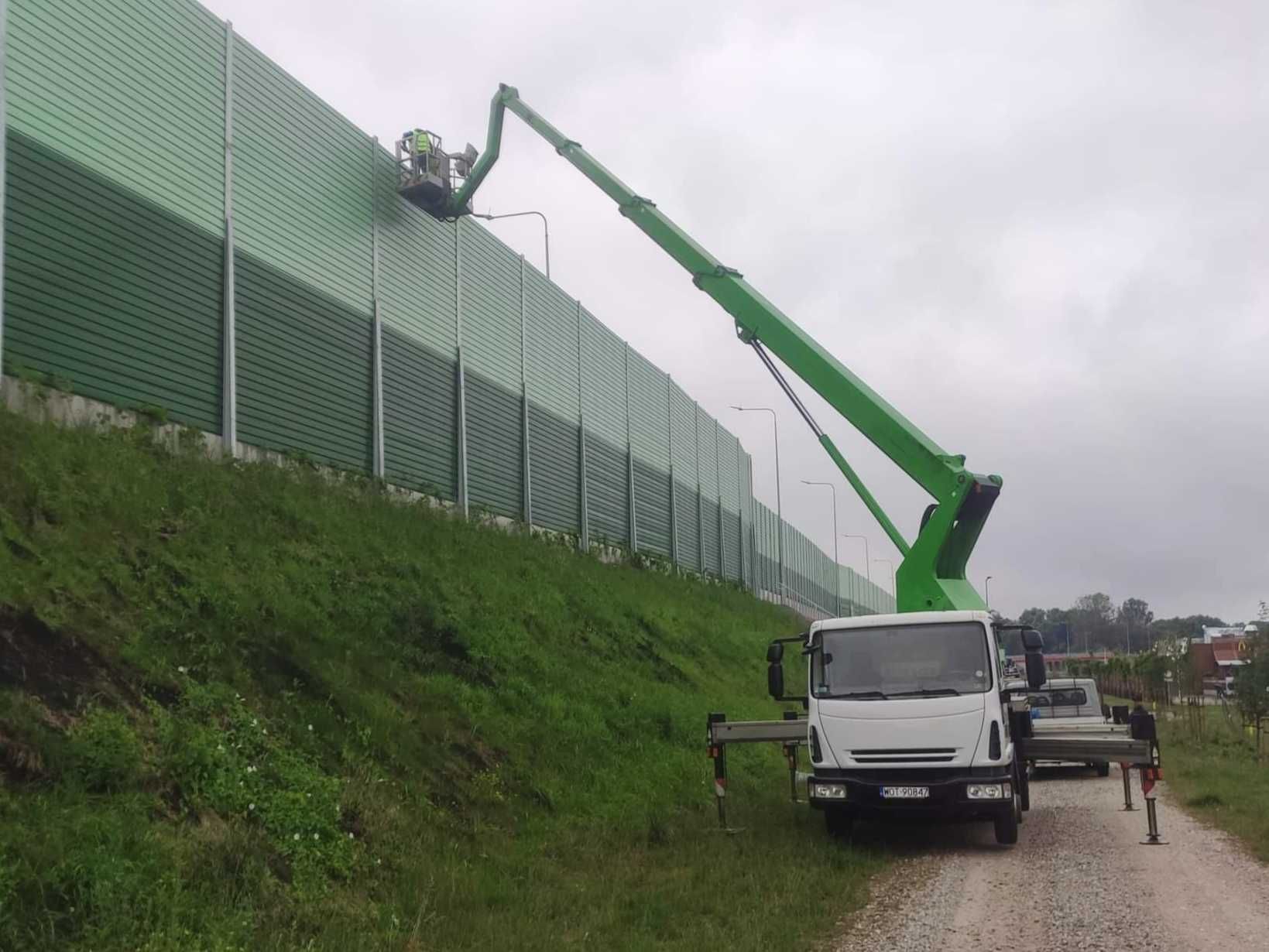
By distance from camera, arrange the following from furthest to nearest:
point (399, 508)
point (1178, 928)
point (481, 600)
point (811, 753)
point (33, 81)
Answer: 1. point (399, 508)
2. point (481, 600)
3. point (33, 81)
4. point (811, 753)
5. point (1178, 928)

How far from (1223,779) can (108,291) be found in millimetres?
17885

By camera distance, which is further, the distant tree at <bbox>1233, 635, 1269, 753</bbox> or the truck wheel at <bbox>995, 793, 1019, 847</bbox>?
the distant tree at <bbox>1233, 635, 1269, 753</bbox>

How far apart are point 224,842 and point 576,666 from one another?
10.3m

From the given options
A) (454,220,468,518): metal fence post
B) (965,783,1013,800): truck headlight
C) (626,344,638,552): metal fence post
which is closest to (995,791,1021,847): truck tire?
(965,783,1013,800): truck headlight

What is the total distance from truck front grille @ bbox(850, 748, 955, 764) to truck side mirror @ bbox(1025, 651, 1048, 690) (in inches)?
51.2

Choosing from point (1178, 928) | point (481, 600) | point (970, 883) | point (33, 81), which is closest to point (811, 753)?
point (970, 883)

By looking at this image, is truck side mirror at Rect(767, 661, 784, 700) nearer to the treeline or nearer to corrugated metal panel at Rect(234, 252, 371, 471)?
corrugated metal panel at Rect(234, 252, 371, 471)

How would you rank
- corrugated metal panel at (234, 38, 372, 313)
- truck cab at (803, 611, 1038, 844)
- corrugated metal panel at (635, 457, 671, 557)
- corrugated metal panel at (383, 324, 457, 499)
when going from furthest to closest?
1. corrugated metal panel at (635, 457, 671, 557)
2. corrugated metal panel at (383, 324, 457, 499)
3. corrugated metal panel at (234, 38, 372, 313)
4. truck cab at (803, 611, 1038, 844)

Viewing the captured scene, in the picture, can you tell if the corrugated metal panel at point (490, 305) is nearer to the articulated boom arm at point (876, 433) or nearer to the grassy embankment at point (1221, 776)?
the articulated boom arm at point (876, 433)

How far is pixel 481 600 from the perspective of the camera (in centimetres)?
1789

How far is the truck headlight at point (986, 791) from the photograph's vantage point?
1219 centimetres

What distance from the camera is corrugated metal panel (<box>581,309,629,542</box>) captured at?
101 ft

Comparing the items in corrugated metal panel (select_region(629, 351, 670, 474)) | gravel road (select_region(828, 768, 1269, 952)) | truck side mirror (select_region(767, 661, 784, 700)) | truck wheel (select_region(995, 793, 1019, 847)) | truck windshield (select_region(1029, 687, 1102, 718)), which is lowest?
gravel road (select_region(828, 768, 1269, 952))

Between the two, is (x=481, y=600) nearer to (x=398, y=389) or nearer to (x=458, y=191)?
(x=398, y=389)
